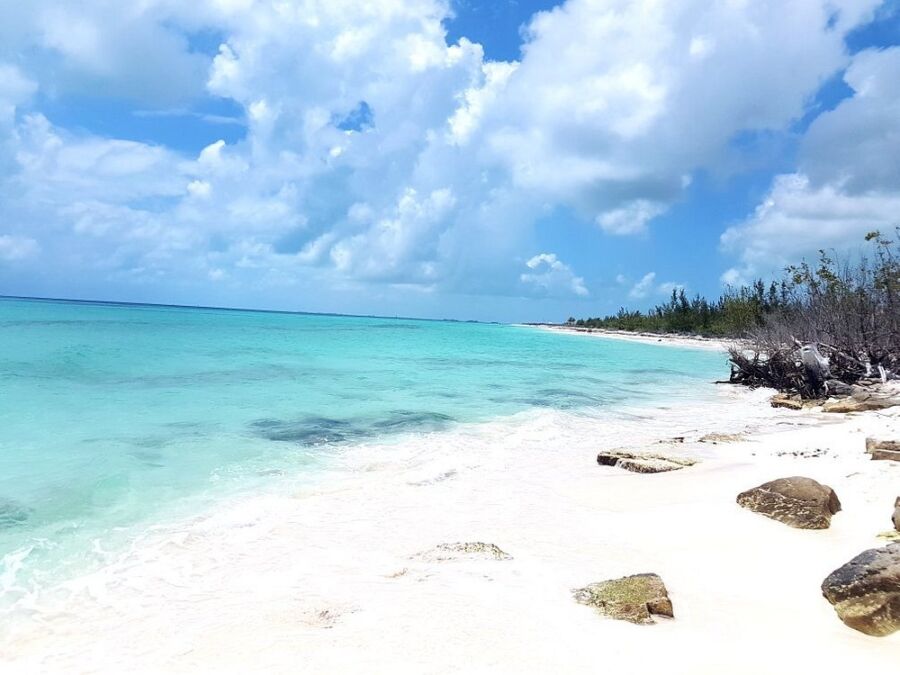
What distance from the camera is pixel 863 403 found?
46.9 ft

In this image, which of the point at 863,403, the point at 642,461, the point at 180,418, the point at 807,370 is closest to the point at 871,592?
the point at 642,461

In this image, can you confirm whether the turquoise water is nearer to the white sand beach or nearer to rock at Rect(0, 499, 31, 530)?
rock at Rect(0, 499, 31, 530)

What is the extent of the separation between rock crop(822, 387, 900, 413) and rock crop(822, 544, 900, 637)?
12.3 m

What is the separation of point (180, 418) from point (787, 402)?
17.5 meters

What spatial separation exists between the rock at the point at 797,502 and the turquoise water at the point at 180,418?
20.9ft

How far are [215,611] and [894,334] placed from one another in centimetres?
2386

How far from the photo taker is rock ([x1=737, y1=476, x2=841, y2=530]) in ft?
18.7

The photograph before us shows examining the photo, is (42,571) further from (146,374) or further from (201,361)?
(201,361)

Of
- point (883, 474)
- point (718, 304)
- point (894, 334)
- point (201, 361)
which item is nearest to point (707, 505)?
point (883, 474)

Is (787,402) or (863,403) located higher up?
(863,403)

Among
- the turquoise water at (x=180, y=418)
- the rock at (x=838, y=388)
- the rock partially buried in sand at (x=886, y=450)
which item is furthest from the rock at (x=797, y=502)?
the rock at (x=838, y=388)

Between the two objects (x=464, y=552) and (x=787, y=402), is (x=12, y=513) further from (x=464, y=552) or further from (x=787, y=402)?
(x=787, y=402)

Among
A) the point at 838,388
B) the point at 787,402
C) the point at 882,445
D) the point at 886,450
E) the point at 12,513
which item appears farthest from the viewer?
the point at 838,388

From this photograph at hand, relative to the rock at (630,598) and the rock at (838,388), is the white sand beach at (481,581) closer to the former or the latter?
the rock at (630,598)
